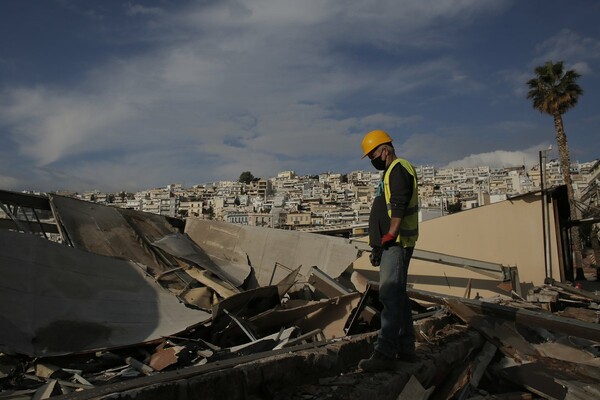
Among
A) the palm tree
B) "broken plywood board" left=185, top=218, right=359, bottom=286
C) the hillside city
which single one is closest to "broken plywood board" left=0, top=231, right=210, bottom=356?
"broken plywood board" left=185, top=218, right=359, bottom=286

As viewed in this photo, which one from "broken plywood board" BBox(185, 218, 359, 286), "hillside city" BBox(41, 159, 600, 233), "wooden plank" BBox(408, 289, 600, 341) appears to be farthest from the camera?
"hillside city" BBox(41, 159, 600, 233)

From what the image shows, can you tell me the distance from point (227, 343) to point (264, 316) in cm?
58

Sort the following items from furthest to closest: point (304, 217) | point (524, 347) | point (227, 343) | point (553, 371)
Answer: point (304, 217), point (227, 343), point (524, 347), point (553, 371)

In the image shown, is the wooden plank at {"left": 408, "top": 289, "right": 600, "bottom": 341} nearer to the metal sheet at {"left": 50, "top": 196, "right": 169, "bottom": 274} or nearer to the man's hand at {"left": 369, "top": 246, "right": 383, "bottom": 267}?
the man's hand at {"left": 369, "top": 246, "right": 383, "bottom": 267}

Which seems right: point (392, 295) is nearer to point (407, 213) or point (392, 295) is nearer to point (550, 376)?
point (407, 213)

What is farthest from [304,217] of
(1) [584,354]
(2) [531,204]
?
(1) [584,354]

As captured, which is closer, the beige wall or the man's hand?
the man's hand

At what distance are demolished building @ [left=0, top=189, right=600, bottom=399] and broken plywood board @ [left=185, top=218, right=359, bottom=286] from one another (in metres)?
0.06

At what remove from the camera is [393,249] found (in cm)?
350

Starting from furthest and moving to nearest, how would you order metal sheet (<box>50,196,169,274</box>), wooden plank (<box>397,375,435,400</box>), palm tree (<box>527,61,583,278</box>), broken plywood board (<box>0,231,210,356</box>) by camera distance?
palm tree (<box>527,61,583,278</box>) → metal sheet (<box>50,196,169,274</box>) → broken plywood board (<box>0,231,210,356</box>) → wooden plank (<box>397,375,435,400</box>)

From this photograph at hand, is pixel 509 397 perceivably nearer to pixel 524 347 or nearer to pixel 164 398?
pixel 524 347

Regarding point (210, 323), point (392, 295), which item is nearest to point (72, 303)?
point (210, 323)

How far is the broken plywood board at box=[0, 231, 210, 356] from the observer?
4859mm

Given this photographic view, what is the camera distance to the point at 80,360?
15.8 feet
